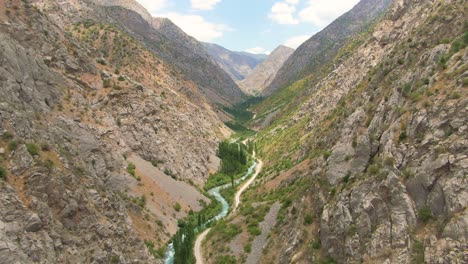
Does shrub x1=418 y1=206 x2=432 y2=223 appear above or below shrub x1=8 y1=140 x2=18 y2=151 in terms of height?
below

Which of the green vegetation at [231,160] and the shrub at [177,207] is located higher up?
the shrub at [177,207]

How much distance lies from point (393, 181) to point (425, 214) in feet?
10.8

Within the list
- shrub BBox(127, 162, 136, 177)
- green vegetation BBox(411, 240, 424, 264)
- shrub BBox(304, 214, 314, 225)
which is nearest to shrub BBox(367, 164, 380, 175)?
green vegetation BBox(411, 240, 424, 264)

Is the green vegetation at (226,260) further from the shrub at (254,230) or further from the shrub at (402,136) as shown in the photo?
the shrub at (402,136)

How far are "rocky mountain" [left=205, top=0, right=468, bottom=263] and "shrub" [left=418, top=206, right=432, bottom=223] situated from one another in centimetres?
6

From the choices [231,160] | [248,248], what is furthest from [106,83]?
[248,248]

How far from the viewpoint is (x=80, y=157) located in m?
43.9

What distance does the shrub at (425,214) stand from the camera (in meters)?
23.8

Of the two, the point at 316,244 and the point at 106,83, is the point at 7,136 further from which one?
the point at 106,83

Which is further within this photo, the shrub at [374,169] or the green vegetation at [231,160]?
the green vegetation at [231,160]

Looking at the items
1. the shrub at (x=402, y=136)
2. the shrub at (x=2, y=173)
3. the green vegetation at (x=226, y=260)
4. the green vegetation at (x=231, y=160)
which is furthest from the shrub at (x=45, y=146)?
the green vegetation at (x=231, y=160)

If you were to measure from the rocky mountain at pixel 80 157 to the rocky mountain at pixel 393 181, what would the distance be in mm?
12133

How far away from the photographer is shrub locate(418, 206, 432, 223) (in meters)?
23.8

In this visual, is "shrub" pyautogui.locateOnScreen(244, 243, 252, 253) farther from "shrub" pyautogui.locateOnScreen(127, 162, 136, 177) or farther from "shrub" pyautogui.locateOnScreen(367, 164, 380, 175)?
"shrub" pyautogui.locateOnScreen(127, 162, 136, 177)
